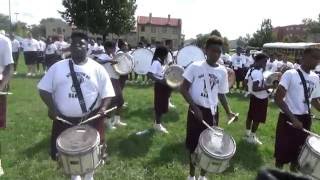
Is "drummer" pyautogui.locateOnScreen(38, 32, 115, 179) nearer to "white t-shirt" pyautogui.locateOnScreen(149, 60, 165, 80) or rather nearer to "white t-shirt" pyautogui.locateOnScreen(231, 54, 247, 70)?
"white t-shirt" pyautogui.locateOnScreen(149, 60, 165, 80)

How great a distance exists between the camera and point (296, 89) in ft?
19.0

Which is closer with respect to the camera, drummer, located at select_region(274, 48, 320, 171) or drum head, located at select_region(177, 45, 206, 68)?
drummer, located at select_region(274, 48, 320, 171)

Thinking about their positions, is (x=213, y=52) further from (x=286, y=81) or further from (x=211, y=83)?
(x=286, y=81)

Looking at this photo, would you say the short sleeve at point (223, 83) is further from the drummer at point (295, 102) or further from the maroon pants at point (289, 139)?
the maroon pants at point (289, 139)

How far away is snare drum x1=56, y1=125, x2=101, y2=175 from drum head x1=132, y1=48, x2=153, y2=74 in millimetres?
9040

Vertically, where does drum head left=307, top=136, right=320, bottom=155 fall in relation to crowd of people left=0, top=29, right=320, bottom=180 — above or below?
below

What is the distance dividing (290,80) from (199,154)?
63.6 inches

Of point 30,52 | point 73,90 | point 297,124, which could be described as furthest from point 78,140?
point 30,52

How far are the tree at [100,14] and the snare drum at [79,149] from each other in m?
40.1

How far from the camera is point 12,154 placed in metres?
7.55

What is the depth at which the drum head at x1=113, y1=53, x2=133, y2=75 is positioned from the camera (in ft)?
32.4

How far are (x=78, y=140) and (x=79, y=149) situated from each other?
7.6 inches

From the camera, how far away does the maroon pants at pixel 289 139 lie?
593 centimetres

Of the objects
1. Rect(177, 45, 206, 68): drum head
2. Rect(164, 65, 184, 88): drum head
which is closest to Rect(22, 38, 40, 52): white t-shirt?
Rect(177, 45, 206, 68): drum head
